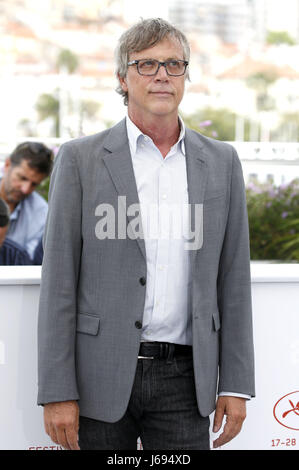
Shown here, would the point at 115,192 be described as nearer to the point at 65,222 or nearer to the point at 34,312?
the point at 65,222

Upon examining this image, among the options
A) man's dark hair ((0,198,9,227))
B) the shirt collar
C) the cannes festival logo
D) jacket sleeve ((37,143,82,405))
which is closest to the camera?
jacket sleeve ((37,143,82,405))

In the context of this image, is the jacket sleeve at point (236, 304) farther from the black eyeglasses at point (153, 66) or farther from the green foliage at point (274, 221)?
the green foliage at point (274, 221)

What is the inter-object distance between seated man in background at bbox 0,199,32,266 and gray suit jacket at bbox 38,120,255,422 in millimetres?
1358

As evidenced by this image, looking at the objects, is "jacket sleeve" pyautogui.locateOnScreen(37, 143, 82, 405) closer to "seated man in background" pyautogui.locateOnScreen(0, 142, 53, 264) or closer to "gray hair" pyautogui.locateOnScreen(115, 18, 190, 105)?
"gray hair" pyautogui.locateOnScreen(115, 18, 190, 105)

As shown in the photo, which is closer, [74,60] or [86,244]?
[86,244]

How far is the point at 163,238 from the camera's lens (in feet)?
5.38

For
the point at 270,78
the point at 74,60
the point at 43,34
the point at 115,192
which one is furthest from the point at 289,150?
the point at 43,34

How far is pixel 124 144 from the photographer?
65.7 inches

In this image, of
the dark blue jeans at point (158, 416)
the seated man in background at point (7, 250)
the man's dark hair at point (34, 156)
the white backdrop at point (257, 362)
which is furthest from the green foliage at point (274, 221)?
the dark blue jeans at point (158, 416)

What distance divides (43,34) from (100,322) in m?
47.5

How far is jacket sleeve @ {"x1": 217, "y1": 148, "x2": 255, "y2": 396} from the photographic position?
1704 mm

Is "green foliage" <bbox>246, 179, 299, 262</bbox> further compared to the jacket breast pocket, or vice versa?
"green foliage" <bbox>246, 179, 299, 262</bbox>

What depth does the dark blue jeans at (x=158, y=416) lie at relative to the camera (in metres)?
1.62

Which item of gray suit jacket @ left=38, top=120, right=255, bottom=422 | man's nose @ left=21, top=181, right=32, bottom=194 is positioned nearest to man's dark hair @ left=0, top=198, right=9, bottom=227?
man's nose @ left=21, top=181, right=32, bottom=194
